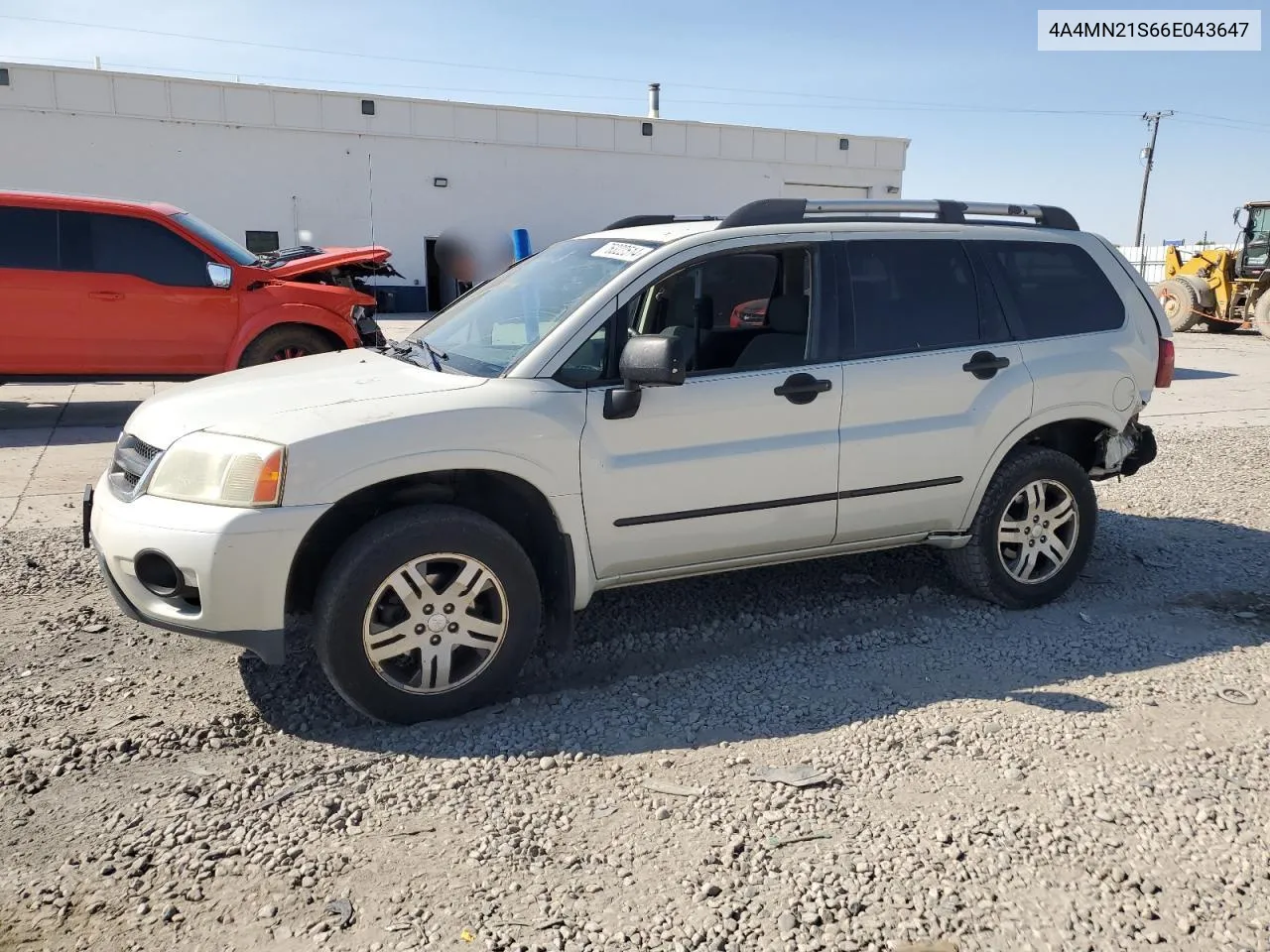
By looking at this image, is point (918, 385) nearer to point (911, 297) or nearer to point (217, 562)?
point (911, 297)

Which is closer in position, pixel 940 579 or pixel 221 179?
pixel 940 579

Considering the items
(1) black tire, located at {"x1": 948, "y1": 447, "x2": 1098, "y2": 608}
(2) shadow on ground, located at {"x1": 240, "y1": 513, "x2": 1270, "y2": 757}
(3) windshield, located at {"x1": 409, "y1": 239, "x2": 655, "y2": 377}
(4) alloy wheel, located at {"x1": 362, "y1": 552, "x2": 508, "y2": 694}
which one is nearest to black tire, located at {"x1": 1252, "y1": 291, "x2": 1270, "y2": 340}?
(2) shadow on ground, located at {"x1": 240, "y1": 513, "x2": 1270, "y2": 757}

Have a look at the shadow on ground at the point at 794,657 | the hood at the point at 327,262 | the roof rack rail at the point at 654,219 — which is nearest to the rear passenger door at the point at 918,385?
the shadow on ground at the point at 794,657

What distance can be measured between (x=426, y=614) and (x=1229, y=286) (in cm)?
2308

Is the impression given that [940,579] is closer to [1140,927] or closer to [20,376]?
[1140,927]

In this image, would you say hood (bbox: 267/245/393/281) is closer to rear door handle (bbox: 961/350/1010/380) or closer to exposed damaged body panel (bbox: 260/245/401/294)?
exposed damaged body panel (bbox: 260/245/401/294)

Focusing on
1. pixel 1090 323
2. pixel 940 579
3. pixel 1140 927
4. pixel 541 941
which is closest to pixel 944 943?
pixel 1140 927

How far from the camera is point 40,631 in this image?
4.50 metres

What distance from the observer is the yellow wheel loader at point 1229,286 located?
814 inches

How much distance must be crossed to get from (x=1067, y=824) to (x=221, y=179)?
24.3m

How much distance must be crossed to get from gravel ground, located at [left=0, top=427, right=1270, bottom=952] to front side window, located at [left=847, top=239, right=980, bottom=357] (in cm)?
134

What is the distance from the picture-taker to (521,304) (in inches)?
175

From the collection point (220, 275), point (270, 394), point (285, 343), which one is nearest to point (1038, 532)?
point (270, 394)

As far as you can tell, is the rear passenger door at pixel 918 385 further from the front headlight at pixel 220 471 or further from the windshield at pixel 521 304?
the front headlight at pixel 220 471
